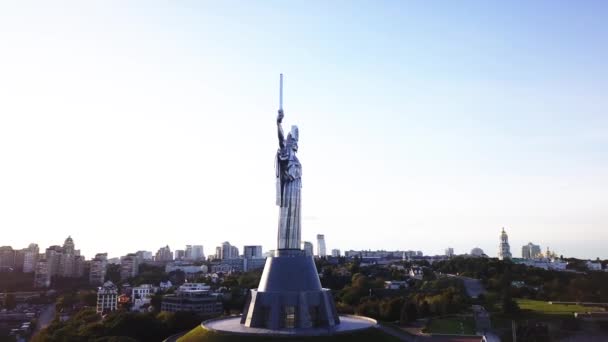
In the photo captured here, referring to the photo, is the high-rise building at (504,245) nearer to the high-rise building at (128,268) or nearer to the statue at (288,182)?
the high-rise building at (128,268)

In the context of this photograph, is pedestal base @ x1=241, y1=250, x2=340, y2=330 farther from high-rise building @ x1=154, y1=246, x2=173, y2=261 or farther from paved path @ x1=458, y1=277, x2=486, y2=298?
high-rise building @ x1=154, y1=246, x2=173, y2=261

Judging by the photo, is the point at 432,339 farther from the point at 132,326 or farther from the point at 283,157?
the point at 132,326

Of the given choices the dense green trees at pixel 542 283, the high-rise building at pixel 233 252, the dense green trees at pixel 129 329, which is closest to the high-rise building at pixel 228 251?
the high-rise building at pixel 233 252

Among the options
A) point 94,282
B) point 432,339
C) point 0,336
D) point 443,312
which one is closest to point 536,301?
point 443,312

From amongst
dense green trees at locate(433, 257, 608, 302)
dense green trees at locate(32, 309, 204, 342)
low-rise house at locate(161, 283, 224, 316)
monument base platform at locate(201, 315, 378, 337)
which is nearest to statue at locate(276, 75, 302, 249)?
monument base platform at locate(201, 315, 378, 337)

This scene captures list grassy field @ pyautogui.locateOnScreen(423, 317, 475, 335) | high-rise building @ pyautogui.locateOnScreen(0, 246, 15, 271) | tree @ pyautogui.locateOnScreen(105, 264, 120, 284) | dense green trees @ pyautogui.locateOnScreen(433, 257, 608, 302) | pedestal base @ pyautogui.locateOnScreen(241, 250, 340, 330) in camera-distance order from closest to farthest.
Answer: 1. pedestal base @ pyautogui.locateOnScreen(241, 250, 340, 330)
2. grassy field @ pyautogui.locateOnScreen(423, 317, 475, 335)
3. dense green trees @ pyautogui.locateOnScreen(433, 257, 608, 302)
4. high-rise building @ pyautogui.locateOnScreen(0, 246, 15, 271)
5. tree @ pyautogui.locateOnScreen(105, 264, 120, 284)

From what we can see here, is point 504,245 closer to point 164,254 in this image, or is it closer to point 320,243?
point 320,243

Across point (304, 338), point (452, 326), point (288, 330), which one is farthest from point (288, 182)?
point (452, 326)
